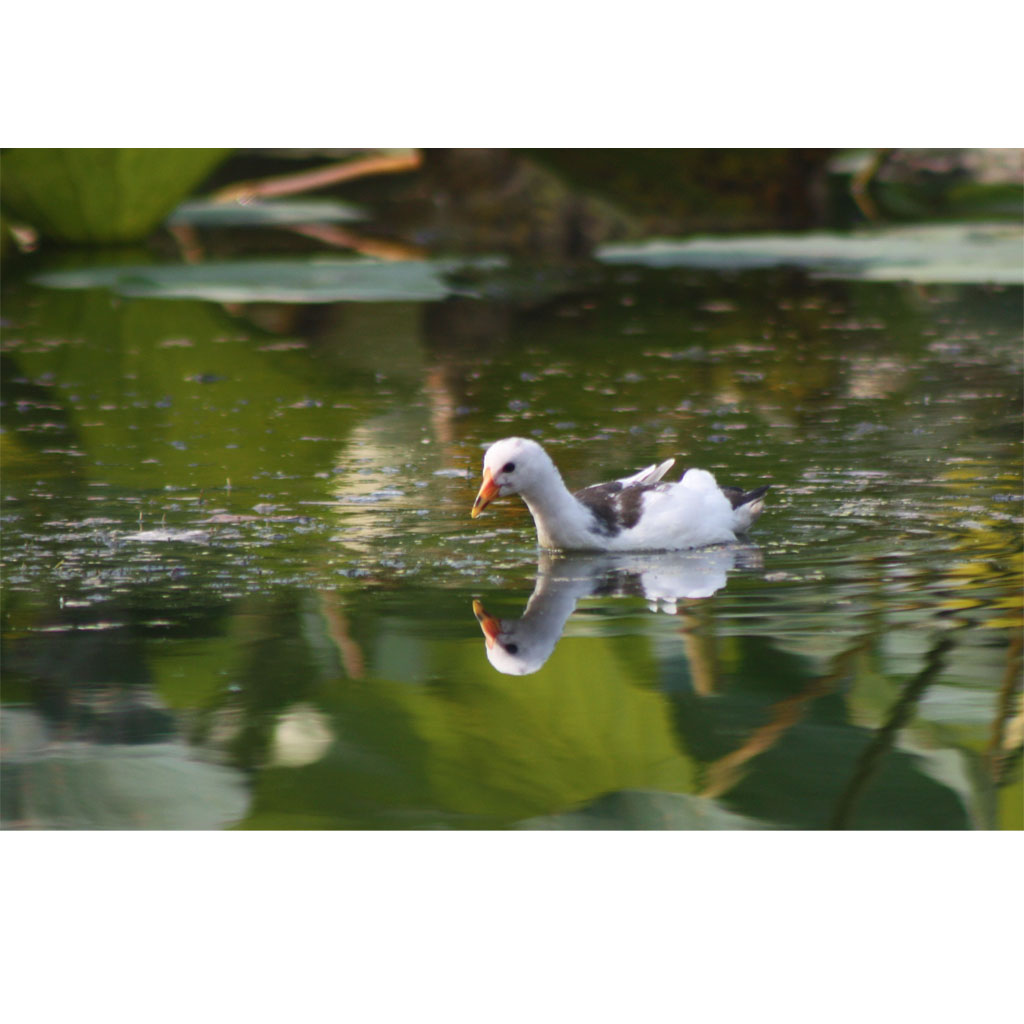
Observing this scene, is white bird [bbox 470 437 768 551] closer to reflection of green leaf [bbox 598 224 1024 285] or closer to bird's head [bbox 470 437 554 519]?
bird's head [bbox 470 437 554 519]

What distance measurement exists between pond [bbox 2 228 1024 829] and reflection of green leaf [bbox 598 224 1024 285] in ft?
9.90

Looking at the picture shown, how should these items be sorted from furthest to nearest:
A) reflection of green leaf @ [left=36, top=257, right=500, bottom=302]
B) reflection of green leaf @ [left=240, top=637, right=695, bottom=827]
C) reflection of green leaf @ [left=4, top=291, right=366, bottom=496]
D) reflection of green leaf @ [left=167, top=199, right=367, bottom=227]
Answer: reflection of green leaf @ [left=167, top=199, right=367, bottom=227] < reflection of green leaf @ [left=36, top=257, right=500, bottom=302] < reflection of green leaf @ [left=4, top=291, right=366, bottom=496] < reflection of green leaf @ [left=240, top=637, right=695, bottom=827]

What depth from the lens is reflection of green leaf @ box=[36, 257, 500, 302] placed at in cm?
1367

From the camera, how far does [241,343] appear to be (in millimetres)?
13242

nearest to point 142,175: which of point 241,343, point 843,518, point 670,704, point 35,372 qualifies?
point 241,343

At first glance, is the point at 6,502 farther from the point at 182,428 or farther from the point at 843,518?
the point at 843,518

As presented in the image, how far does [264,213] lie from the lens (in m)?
19.2

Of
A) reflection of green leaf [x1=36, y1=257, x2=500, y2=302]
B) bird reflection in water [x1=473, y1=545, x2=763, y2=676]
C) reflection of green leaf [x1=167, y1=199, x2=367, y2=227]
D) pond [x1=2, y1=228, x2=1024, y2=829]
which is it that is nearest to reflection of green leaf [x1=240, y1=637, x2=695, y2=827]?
pond [x1=2, y1=228, x2=1024, y2=829]

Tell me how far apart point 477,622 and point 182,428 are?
13.8 feet

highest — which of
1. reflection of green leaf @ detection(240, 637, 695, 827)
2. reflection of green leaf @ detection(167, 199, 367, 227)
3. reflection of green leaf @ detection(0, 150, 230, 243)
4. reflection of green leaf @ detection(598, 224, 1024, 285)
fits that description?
reflection of green leaf @ detection(167, 199, 367, 227)

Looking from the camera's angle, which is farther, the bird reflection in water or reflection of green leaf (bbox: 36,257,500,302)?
reflection of green leaf (bbox: 36,257,500,302)

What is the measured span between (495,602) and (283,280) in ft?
28.1

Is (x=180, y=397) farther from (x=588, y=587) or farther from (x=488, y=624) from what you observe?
(x=488, y=624)

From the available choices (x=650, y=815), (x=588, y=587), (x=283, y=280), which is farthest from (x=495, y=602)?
(x=283, y=280)
